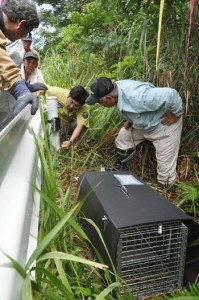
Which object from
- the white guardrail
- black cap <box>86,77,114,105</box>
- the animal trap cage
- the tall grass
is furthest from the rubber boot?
the white guardrail

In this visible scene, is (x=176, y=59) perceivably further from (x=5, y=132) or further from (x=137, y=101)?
(x=5, y=132)

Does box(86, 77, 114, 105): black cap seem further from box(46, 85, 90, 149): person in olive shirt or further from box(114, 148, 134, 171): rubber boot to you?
box(114, 148, 134, 171): rubber boot

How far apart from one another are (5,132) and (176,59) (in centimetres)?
224

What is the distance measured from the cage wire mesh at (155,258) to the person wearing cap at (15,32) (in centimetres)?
92

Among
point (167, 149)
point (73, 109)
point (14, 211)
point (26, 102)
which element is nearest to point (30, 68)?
point (73, 109)

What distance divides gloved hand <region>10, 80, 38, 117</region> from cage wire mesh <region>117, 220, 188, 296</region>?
871mm

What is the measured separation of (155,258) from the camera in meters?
1.43

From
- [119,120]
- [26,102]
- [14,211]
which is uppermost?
[26,102]

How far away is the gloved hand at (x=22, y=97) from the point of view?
1379 mm

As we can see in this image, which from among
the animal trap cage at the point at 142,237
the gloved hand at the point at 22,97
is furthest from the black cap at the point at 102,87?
the animal trap cage at the point at 142,237

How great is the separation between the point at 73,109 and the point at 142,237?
2143 millimetres

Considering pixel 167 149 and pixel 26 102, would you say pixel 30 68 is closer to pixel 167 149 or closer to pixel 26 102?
pixel 167 149

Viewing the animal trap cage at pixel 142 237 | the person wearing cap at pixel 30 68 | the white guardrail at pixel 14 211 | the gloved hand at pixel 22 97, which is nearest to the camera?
the white guardrail at pixel 14 211

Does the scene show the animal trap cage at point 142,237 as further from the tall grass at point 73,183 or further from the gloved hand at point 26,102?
the gloved hand at point 26,102
